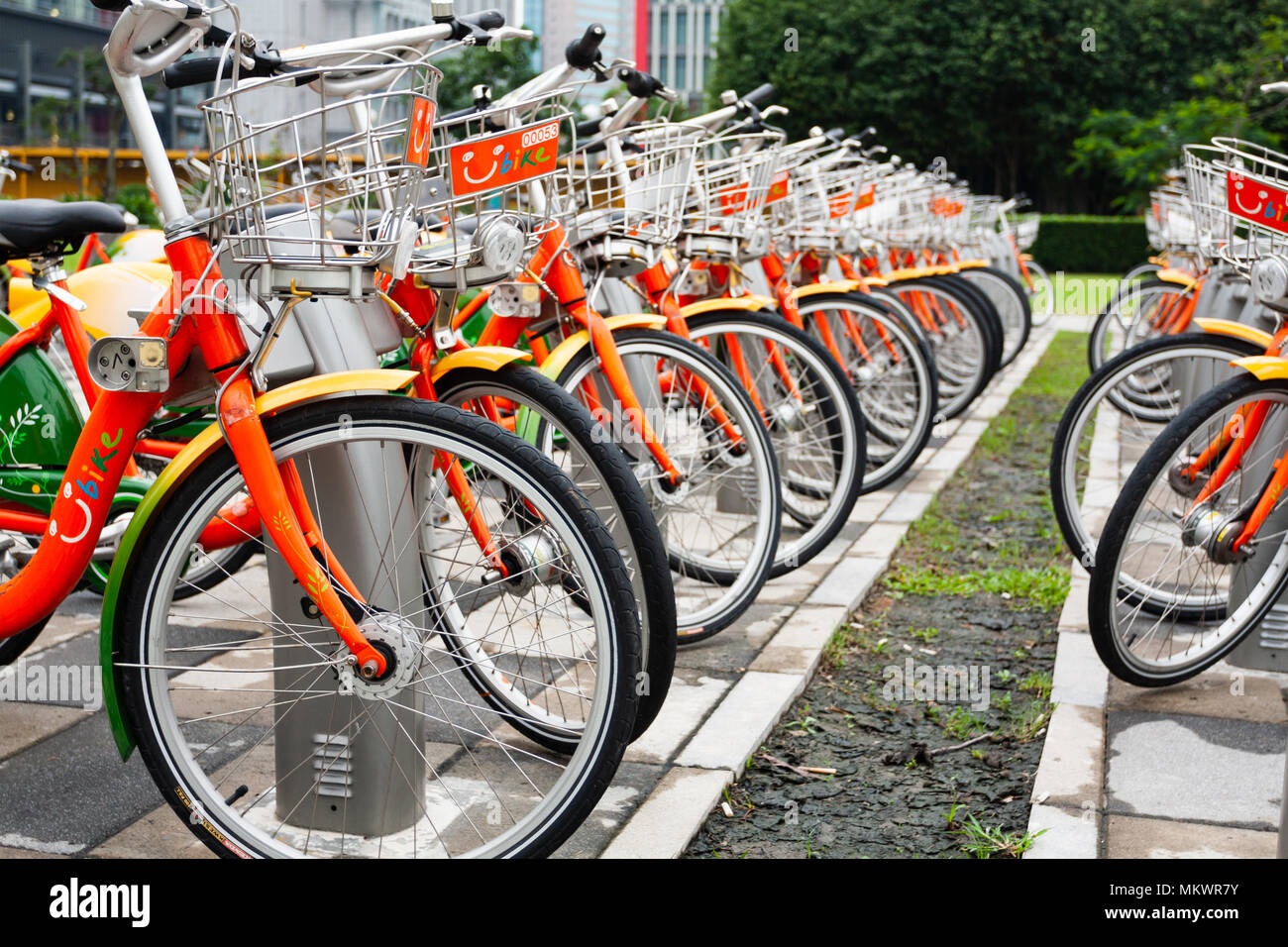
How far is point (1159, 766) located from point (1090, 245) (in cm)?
2692

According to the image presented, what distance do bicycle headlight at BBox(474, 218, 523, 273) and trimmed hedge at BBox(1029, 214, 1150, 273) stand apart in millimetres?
26820

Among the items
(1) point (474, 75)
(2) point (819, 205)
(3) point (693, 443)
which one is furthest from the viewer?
(1) point (474, 75)

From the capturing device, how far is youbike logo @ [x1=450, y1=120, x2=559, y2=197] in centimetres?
255

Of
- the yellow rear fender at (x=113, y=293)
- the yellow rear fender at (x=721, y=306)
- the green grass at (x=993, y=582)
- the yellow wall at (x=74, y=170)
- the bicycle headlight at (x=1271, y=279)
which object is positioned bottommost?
the yellow wall at (x=74, y=170)

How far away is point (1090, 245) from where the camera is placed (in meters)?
28.2

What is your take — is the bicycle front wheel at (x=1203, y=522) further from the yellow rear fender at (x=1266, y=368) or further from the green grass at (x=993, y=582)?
the green grass at (x=993, y=582)

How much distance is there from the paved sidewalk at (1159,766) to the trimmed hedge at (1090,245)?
2571cm

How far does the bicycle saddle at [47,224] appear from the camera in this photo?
2.83 metres

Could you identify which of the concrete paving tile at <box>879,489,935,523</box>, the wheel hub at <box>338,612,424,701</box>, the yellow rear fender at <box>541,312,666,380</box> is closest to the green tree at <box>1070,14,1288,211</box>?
the concrete paving tile at <box>879,489,935,523</box>

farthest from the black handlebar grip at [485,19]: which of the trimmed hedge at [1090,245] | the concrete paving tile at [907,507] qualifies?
the trimmed hedge at [1090,245]

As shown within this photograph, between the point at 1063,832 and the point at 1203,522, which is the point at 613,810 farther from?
the point at 1203,522

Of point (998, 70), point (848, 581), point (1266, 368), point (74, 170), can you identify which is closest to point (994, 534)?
point (848, 581)

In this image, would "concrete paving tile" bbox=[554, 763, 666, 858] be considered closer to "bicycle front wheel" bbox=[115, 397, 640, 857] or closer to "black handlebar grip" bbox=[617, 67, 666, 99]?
"bicycle front wheel" bbox=[115, 397, 640, 857]
